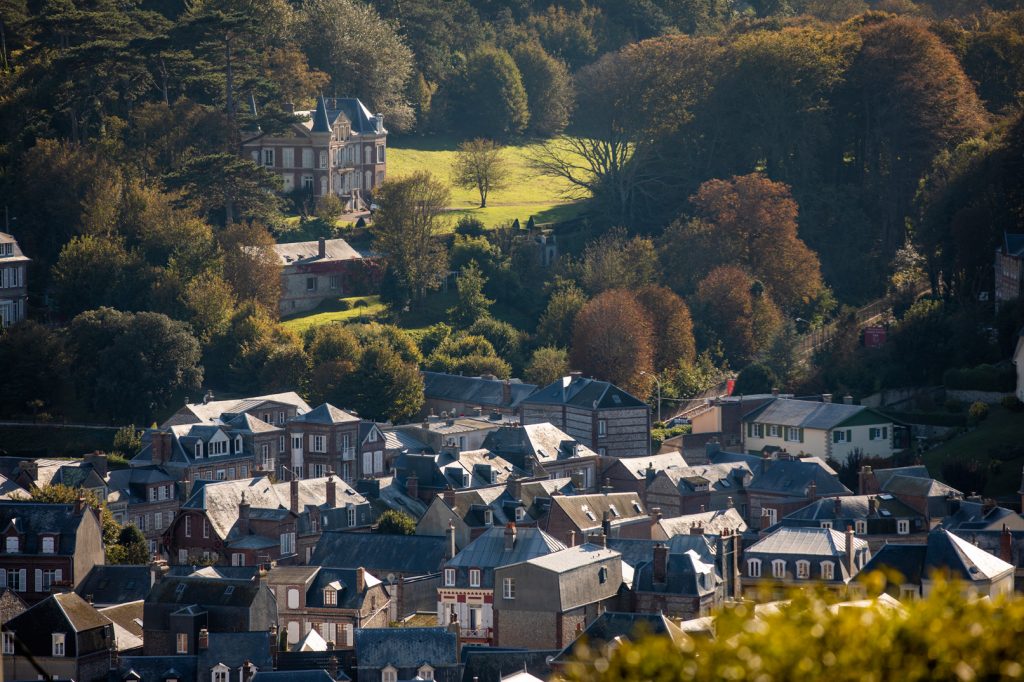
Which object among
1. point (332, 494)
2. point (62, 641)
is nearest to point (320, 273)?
point (332, 494)

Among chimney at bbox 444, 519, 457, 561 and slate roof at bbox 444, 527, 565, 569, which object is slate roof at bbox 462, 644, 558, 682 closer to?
slate roof at bbox 444, 527, 565, 569

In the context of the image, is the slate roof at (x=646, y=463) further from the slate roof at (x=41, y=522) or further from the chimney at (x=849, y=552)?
the slate roof at (x=41, y=522)

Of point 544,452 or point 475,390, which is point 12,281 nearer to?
point 475,390

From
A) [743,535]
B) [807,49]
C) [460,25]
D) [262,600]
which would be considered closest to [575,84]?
[460,25]

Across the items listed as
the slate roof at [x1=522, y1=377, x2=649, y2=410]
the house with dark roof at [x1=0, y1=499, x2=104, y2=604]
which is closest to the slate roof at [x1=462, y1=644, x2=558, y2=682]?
the house with dark roof at [x1=0, y1=499, x2=104, y2=604]

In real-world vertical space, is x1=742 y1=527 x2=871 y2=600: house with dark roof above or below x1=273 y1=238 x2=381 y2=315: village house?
below
